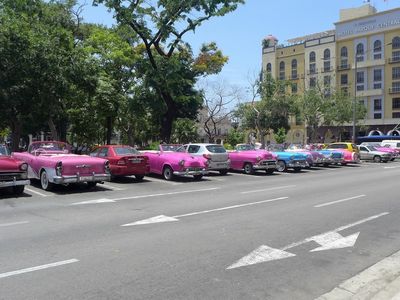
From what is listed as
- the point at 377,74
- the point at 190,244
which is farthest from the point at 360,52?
the point at 190,244

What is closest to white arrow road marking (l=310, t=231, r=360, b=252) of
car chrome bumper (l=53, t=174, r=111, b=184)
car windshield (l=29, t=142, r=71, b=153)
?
car chrome bumper (l=53, t=174, r=111, b=184)

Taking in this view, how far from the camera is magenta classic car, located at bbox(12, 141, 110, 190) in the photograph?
583 inches

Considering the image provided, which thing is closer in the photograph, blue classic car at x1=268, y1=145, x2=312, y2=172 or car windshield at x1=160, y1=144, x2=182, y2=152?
car windshield at x1=160, y1=144, x2=182, y2=152

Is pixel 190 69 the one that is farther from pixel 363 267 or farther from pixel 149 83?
pixel 363 267

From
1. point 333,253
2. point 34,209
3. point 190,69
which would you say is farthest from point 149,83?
point 333,253

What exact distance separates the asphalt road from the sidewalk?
173 millimetres

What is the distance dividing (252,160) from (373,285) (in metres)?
17.5

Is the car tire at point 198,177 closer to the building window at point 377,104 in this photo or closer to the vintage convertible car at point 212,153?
the vintage convertible car at point 212,153

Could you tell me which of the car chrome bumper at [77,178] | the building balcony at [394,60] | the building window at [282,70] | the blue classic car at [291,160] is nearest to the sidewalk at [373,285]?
the car chrome bumper at [77,178]

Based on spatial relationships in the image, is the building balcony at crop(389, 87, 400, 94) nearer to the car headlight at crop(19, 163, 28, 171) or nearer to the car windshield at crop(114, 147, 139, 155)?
the car windshield at crop(114, 147, 139, 155)

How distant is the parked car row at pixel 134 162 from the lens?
1478cm

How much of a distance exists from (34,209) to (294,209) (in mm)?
6507

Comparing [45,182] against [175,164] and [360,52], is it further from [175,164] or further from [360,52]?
[360,52]

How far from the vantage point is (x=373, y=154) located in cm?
3619
